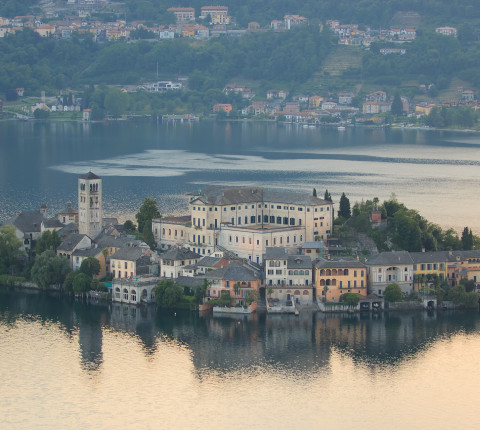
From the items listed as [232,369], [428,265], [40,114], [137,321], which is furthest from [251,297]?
[40,114]

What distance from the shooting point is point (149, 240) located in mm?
55375

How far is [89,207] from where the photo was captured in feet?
181

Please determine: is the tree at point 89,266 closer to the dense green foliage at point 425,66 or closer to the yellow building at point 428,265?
the yellow building at point 428,265

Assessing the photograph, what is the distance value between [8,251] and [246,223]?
10.1 meters

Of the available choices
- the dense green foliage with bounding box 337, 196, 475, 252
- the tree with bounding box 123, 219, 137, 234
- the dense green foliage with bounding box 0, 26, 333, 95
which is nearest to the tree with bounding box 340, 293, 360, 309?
the dense green foliage with bounding box 337, 196, 475, 252

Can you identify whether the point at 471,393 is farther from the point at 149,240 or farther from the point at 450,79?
the point at 450,79

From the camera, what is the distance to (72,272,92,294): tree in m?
50.2

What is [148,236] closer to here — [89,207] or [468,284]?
[89,207]

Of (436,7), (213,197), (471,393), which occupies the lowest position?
(471,393)

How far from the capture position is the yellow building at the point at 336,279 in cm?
4794

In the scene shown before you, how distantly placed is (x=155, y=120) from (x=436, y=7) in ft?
167

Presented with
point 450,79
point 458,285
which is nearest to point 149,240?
point 458,285

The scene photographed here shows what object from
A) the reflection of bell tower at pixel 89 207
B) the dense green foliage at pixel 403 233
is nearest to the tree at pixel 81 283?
the reflection of bell tower at pixel 89 207

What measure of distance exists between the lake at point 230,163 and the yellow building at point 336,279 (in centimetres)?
1919
